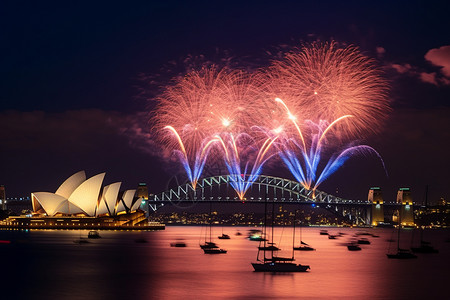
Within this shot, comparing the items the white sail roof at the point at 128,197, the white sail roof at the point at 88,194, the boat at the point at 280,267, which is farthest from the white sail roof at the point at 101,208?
the boat at the point at 280,267

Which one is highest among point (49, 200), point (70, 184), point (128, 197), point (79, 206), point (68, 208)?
point (70, 184)

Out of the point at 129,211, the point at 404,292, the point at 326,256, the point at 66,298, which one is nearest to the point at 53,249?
the point at 326,256

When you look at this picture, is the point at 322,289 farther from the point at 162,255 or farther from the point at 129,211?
the point at 129,211

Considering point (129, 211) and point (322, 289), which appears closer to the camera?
point (322, 289)

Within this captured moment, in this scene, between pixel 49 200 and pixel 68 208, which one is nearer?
pixel 49 200

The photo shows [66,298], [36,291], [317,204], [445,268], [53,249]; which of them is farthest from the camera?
[317,204]

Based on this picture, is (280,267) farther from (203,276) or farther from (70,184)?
(70,184)

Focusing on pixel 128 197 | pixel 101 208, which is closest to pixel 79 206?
pixel 101 208

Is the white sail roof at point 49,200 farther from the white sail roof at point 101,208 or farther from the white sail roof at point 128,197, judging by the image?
the white sail roof at point 128,197
